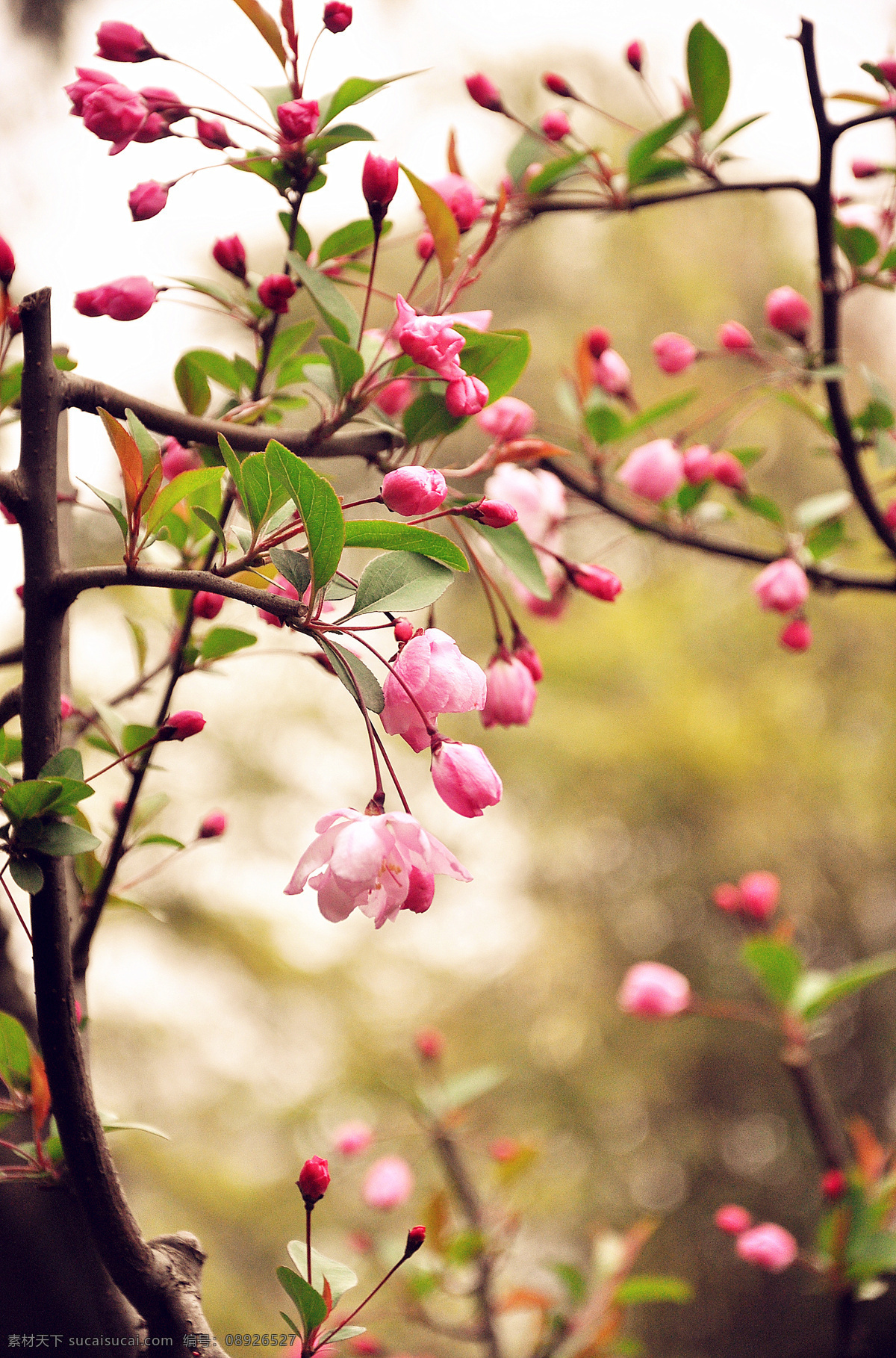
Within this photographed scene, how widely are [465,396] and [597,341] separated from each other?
0.30 metres

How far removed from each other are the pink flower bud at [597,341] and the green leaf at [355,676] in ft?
1.27

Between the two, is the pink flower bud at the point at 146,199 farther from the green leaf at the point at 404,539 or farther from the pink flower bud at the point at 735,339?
the pink flower bud at the point at 735,339

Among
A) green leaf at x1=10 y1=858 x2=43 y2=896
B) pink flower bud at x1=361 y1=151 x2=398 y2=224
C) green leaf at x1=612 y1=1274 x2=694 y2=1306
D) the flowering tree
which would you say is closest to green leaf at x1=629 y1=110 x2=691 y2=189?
the flowering tree

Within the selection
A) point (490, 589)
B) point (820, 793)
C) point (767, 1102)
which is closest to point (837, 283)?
point (490, 589)

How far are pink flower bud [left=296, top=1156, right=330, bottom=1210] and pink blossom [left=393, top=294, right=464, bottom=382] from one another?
0.26m

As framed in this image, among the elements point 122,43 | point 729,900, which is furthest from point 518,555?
point 729,900

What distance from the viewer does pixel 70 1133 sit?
267mm

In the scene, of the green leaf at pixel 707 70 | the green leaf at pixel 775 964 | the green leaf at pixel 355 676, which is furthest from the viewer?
the green leaf at pixel 775 964

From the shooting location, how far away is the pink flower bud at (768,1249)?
29.5 inches

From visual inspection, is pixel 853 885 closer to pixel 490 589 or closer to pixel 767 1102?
pixel 767 1102

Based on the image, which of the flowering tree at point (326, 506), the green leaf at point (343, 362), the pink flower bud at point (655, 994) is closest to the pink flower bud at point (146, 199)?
the flowering tree at point (326, 506)

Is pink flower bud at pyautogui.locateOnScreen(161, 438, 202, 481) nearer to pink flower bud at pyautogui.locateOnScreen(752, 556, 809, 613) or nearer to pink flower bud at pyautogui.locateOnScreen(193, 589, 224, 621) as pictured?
pink flower bud at pyautogui.locateOnScreen(193, 589, 224, 621)

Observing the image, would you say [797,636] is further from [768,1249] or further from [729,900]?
[768,1249]

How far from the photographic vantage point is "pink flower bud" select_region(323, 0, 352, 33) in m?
0.38
